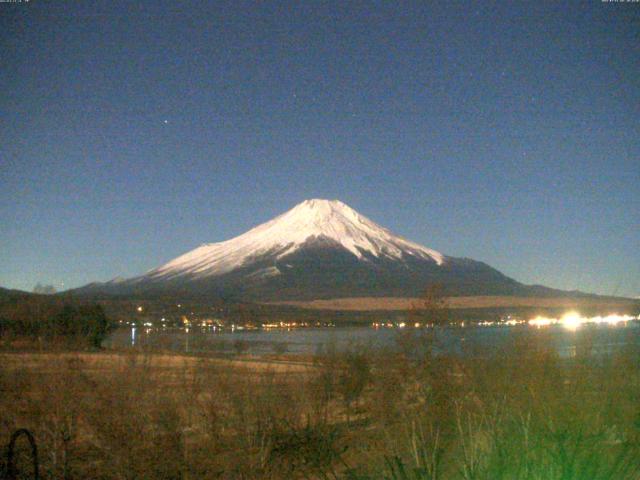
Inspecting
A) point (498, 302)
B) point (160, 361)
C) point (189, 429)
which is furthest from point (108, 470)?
point (498, 302)

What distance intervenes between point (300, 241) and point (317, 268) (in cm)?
2037

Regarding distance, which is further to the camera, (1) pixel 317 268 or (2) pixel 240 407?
(1) pixel 317 268

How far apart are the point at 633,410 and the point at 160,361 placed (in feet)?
20.9

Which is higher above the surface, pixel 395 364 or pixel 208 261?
pixel 208 261

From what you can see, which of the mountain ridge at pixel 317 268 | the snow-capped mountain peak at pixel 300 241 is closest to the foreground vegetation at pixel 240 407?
the mountain ridge at pixel 317 268

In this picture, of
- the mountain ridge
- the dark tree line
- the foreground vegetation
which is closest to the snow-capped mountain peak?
the mountain ridge

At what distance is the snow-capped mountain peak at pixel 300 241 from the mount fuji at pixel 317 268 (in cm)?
14

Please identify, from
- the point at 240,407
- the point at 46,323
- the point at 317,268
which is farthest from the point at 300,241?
the point at 240,407

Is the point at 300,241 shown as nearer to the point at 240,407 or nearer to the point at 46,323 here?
the point at 46,323

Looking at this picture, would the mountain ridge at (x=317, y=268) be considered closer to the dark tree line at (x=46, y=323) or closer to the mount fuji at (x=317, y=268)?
the mount fuji at (x=317, y=268)

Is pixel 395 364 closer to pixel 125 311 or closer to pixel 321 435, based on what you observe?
pixel 321 435

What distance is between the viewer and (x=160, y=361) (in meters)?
11.2

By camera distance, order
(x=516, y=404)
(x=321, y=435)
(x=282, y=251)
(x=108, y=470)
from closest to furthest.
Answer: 1. (x=516, y=404)
2. (x=108, y=470)
3. (x=321, y=435)
4. (x=282, y=251)

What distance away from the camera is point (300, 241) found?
10994 centimetres
